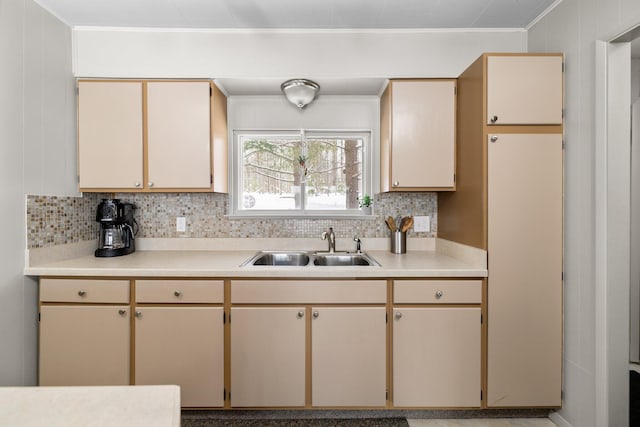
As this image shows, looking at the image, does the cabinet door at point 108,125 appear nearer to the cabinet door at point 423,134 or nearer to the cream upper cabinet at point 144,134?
the cream upper cabinet at point 144,134

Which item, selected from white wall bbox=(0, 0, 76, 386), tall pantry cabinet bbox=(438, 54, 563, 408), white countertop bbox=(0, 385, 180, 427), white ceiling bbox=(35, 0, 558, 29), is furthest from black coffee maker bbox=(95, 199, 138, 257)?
tall pantry cabinet bbox=(438, 54, 563, 408)

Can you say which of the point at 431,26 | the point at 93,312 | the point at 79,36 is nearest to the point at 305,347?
the point at 93,312

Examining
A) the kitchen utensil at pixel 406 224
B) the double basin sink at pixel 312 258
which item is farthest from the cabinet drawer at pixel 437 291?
the kitchen utensil at pixel 406 224

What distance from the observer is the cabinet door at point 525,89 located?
1913 millimetres

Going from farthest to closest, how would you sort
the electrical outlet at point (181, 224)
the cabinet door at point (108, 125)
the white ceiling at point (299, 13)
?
the electrical outlet at point (181, 224)
the cabinet door at point (108, 125)
the white ceiling at point (299, 13)

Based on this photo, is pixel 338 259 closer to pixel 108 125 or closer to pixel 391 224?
pixel 391 224

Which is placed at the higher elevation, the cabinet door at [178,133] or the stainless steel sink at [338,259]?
the cabinet door at [178,133]

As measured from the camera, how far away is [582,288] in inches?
71.2

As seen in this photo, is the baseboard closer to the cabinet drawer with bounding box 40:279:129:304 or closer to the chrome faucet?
the chrome faucet

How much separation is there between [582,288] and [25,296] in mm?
3046

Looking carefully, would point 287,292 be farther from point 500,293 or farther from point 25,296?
point 25,296

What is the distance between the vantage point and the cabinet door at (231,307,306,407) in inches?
76.6

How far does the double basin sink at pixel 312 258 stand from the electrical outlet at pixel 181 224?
640mm

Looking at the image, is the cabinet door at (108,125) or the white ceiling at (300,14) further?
the cabinet door at (108,125)
